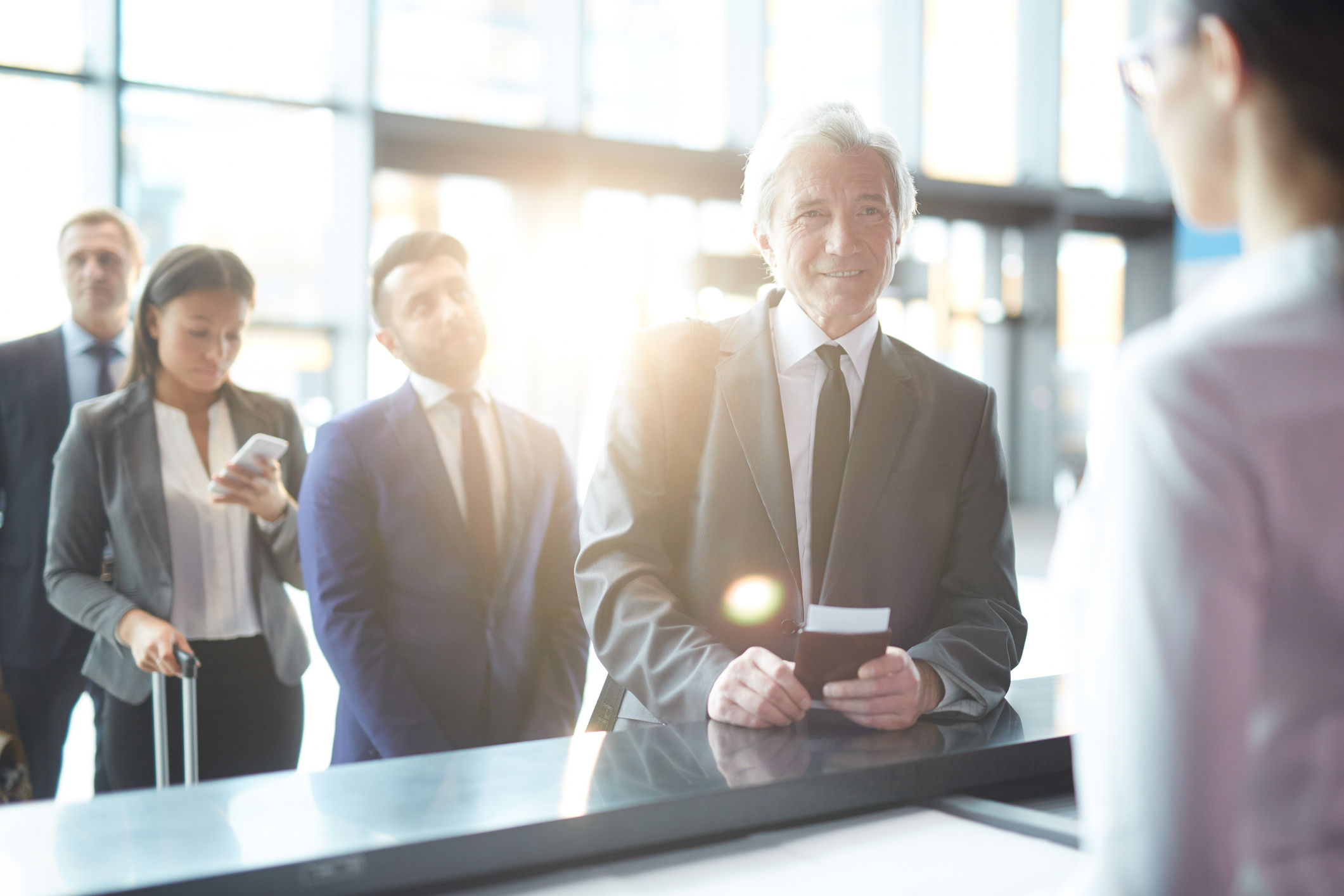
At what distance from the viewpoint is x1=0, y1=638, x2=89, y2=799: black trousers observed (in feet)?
9.72

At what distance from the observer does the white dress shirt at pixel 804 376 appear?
6.03 feet

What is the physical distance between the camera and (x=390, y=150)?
25.2 ft

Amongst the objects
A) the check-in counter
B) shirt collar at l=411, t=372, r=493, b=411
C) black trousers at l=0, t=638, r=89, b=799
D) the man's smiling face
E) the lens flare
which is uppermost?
the man's smiling face

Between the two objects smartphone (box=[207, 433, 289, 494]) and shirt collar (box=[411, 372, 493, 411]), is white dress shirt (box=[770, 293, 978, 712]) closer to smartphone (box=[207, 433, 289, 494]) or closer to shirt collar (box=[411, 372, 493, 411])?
shirt collar (box=[411, 372, 493, 411])

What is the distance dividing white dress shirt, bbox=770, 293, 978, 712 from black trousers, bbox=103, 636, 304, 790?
1608mm

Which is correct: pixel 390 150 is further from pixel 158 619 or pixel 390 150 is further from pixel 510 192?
pixel 158 619

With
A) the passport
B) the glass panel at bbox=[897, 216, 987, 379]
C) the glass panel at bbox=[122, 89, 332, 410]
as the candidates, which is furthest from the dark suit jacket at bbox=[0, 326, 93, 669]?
the glass panel at bbox=[897, 216, 987, 379]

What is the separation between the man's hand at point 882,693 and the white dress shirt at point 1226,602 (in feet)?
2.65

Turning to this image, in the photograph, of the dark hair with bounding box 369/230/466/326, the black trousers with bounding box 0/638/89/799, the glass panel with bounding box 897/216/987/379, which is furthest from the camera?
the glass panel with bounding box 897/216/987/379

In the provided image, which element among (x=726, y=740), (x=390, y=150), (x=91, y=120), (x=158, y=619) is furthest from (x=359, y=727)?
(x=390, y=150)

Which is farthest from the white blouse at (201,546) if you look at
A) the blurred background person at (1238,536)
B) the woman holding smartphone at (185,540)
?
the blurred background person at (1238,536)

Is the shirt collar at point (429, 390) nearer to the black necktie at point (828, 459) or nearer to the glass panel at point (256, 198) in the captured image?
the black necktie at point (828, 459)

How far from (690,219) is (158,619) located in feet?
23.3

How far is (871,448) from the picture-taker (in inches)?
71.3
